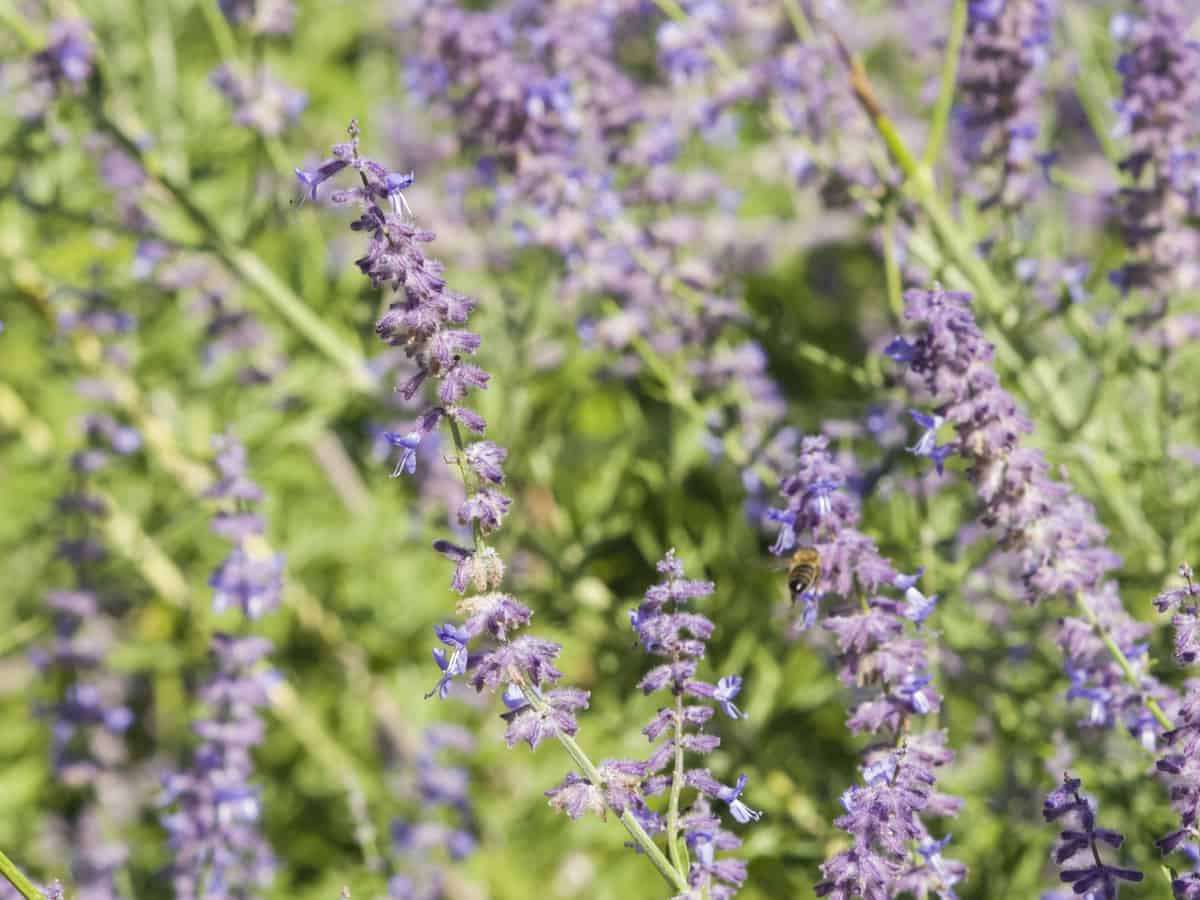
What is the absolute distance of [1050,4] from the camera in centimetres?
378

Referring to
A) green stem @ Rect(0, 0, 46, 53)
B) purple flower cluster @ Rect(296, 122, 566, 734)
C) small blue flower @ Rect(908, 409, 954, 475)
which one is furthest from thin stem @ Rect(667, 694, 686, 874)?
green stem @ Rect(0, 0, 46, 53)

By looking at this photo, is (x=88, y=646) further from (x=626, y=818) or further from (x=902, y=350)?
(x=902, y=350)

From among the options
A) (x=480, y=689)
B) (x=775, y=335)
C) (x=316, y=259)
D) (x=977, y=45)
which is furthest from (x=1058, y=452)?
(x=316, y=259)

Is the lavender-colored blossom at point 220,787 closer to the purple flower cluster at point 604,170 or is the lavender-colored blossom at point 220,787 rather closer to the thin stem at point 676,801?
the purple flower cluster at point 604,170

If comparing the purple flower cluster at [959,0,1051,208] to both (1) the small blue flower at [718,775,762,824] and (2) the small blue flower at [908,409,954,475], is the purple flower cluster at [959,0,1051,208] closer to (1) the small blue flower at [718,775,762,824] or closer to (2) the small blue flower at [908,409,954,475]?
(2) the small blue flower at [908,409,954,475]

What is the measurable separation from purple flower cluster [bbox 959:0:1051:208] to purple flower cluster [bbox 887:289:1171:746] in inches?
49.2

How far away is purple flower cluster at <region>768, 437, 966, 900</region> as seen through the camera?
2137 mm

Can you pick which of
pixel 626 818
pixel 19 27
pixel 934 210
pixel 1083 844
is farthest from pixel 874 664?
pixel 19 27

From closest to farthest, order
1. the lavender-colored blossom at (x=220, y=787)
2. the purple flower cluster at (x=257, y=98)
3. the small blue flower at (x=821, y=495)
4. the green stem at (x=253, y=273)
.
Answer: the small blue flower at (x=821, y=495), the lavender-colored blossom at (x=220, y=787), the green stem at (x=253, y=273), the purple flower cluster at (x=257, y=98)

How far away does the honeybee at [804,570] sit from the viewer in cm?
236

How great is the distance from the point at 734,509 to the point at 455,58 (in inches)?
72.0

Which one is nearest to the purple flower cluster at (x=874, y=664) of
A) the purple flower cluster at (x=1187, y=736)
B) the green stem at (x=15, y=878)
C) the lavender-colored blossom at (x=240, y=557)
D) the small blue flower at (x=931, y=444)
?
the small blue flower at (x=931, y=444)

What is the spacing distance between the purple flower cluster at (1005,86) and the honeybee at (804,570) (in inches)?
68.0

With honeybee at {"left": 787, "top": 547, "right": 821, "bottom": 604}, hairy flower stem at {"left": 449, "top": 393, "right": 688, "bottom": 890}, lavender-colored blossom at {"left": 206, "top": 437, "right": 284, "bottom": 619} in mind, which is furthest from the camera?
lavender-colored blossom at {"left": 206, "top": 437, "right": 284, "bottom": 619}
